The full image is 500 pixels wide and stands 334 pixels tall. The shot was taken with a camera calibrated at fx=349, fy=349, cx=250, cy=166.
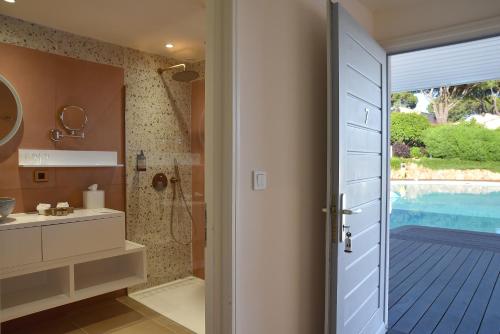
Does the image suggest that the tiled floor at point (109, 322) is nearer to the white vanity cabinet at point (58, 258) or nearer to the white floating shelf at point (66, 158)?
the white vanity cabinet at point (58, 258)

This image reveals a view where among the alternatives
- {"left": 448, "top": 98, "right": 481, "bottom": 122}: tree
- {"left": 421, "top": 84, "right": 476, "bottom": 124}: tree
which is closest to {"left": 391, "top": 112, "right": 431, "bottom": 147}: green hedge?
{"left": 421, "top": 84, "right": 476, "bottom": 124}: tree

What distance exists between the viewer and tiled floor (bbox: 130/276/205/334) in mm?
2752

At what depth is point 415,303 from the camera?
119 inches

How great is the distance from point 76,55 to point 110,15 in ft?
1.93

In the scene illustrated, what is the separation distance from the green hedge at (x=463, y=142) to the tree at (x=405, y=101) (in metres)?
1.41

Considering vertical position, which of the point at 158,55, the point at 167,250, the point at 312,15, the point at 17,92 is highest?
the point at 158,55

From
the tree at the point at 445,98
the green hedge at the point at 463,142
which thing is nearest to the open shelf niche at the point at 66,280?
→ the green hedge at the point at 463,142

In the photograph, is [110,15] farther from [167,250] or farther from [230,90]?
[167,250]

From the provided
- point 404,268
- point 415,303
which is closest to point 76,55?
point 415,303

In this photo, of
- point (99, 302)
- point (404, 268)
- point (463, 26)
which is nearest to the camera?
point (463, 26)

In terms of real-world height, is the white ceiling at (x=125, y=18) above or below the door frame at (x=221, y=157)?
above

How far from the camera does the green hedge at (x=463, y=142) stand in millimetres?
12758

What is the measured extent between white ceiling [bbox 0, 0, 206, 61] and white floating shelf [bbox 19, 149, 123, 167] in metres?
0.94

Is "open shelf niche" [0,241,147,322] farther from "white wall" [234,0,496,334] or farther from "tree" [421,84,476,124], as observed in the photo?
"tree" [421,84,476,124]
